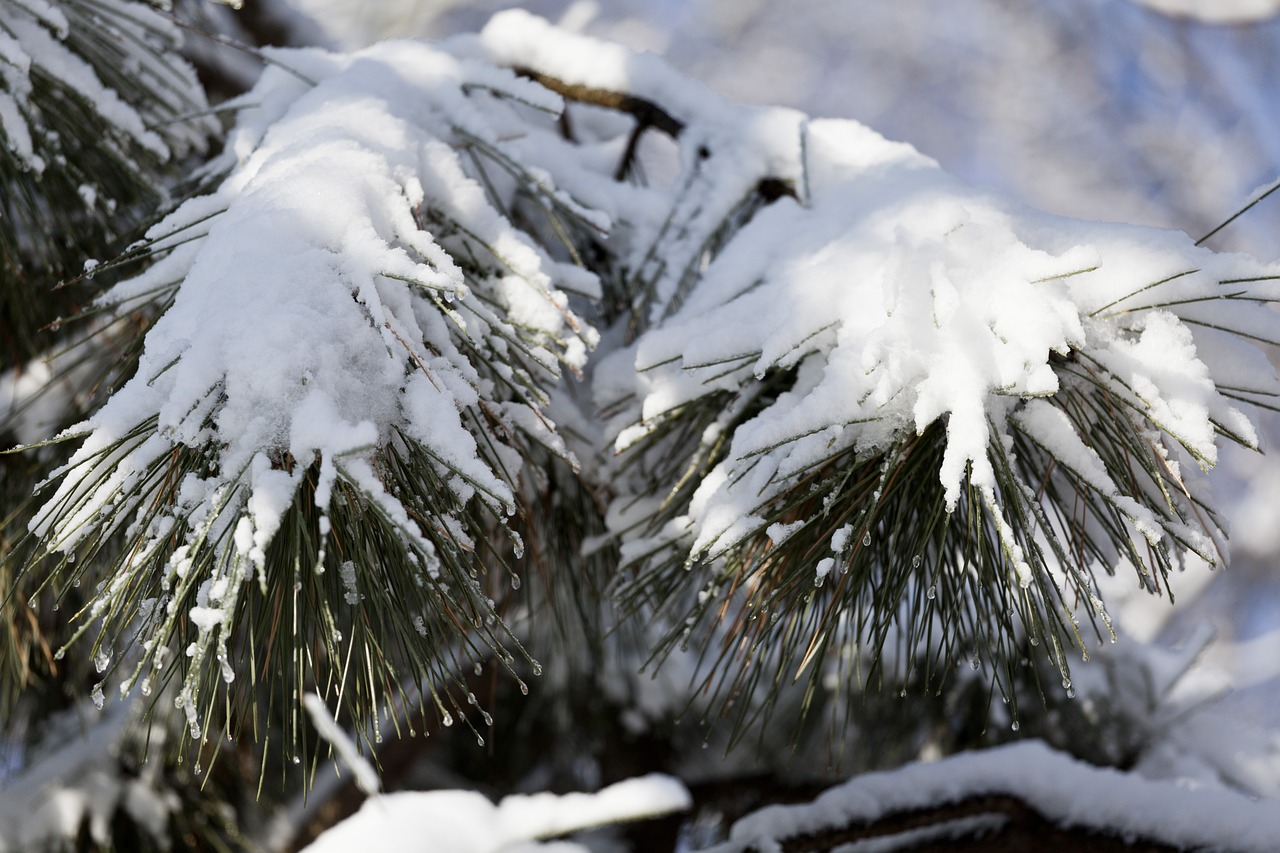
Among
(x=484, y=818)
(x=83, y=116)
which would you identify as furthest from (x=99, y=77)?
(x=484, y=818)

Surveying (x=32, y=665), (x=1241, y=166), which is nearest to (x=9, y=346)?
(x=32, y=665)

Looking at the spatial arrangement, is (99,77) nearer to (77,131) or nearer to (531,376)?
(77,131)

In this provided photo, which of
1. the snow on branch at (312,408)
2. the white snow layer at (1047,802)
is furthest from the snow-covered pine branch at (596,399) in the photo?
the white snow layer at (1047,802)

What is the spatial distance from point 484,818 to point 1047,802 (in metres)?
0.49

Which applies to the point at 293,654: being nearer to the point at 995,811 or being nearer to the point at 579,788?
the point at 995,811

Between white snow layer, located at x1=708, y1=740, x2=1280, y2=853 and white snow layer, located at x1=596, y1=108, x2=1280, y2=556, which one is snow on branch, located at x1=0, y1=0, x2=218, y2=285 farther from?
white snow layer, located at x1=708, y1=740, x2=1280, y2=853

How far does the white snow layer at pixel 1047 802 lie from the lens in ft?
2.29

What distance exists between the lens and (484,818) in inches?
27.1

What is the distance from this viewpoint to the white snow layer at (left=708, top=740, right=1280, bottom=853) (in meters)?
0.70

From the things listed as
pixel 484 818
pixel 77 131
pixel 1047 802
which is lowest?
pixel 1047 802

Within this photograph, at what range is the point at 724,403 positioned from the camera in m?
0.79

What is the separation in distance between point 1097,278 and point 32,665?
4.69 ft

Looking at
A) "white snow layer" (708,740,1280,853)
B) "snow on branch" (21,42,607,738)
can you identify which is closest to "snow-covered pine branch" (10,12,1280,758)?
"snow on branch" (21,42,607,738)

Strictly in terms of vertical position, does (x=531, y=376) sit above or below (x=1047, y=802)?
above
